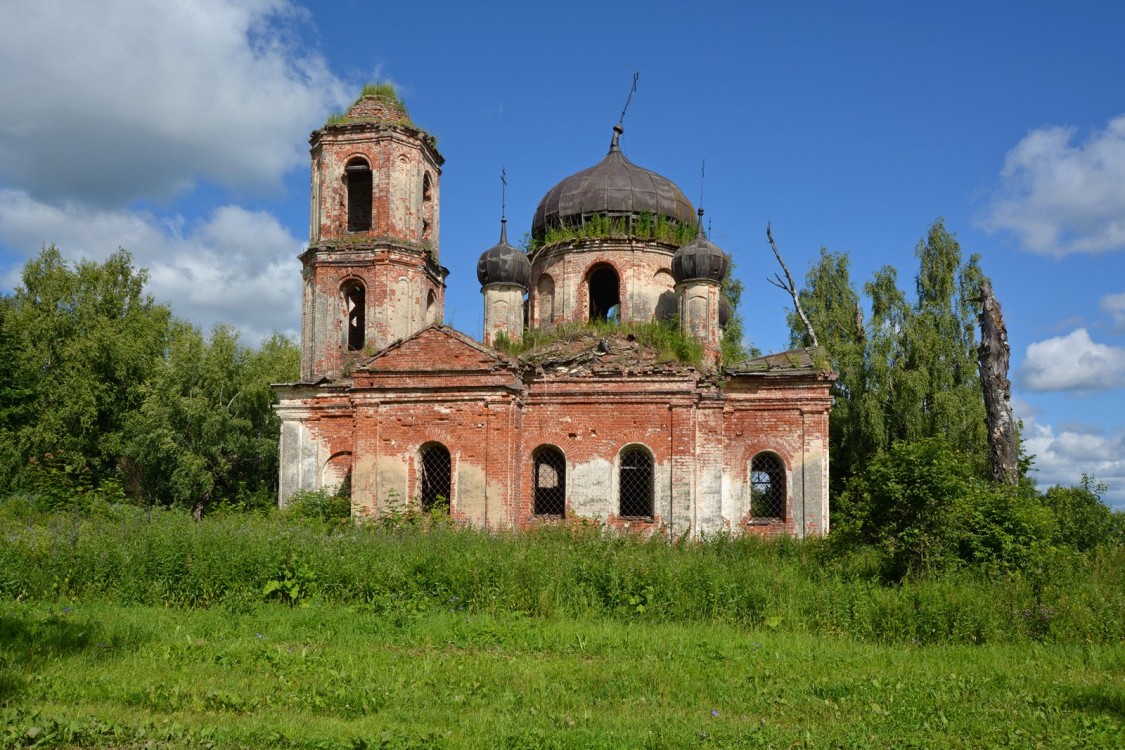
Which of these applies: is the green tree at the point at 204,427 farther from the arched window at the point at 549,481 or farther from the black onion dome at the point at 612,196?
the black onion dome at the point at 612,196

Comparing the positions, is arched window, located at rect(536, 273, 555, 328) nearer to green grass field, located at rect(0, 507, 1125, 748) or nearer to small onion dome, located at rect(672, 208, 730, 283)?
small onion dome, located at rect(672, 208, 730, 283)

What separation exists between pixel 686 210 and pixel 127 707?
743 inches

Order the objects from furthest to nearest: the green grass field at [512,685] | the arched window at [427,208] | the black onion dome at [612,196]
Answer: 1. the arched window at [427,208]
2. the black onion dome at [612,196]
3. the green grass field at [512,685]

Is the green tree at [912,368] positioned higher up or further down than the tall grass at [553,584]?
higher up

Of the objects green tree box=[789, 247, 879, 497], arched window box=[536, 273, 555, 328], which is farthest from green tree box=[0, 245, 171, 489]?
green tree box=[789, 247, 879, 497]

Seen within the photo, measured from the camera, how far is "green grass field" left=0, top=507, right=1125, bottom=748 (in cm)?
639

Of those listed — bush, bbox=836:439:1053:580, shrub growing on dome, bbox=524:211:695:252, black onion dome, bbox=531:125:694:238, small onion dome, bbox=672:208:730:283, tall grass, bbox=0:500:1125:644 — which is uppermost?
black onion dome, bbox=531:125:694:238

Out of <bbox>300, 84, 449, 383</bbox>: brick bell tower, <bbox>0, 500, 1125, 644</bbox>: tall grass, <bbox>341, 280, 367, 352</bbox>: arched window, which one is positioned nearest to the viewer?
<bbox>0, 500, 1125, 644</bbox>: tall grass

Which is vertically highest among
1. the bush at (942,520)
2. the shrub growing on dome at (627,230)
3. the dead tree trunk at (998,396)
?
the shrub growing on dome at (627,230)

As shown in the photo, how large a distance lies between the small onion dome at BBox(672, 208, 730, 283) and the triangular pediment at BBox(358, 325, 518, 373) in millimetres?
4655

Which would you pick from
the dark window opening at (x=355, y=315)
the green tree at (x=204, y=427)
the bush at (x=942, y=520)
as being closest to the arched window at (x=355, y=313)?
the dark window opening at (x=355, y=315)

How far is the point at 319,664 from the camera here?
26.3 feet

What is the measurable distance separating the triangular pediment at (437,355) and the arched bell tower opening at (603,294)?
18.2 feet

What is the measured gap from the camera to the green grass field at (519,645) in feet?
21.0
